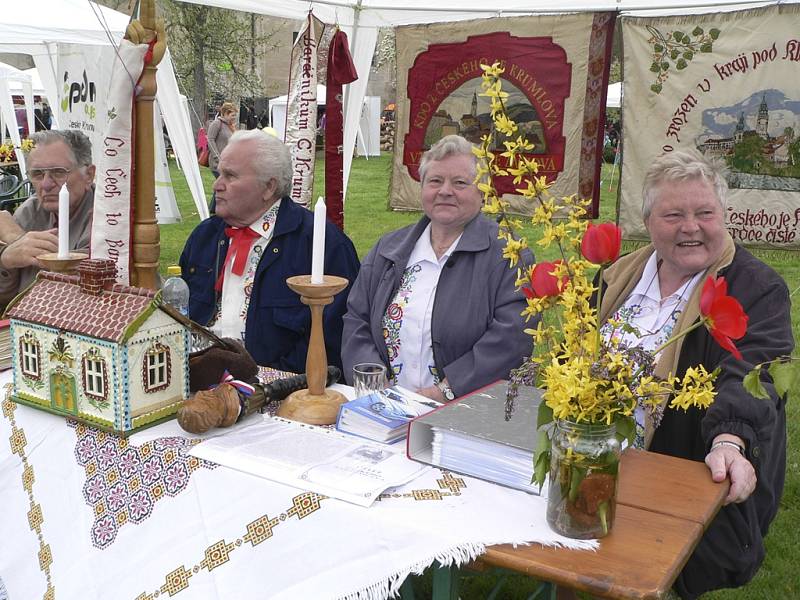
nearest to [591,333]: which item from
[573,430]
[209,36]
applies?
[573,430]

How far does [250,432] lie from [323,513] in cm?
41

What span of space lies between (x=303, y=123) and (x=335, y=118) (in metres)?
0.20

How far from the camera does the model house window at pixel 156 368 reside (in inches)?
70.7

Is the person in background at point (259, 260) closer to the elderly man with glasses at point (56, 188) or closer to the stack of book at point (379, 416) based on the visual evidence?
the elderly man with glasses at point (56, 188)

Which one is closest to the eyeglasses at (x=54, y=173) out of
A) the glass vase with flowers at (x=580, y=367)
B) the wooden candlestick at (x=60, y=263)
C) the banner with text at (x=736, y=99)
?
the wooden candlestick at (x=60, y=263)

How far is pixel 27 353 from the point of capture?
1.96 metres

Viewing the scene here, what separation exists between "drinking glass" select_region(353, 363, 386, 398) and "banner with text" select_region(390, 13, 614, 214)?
329 cm

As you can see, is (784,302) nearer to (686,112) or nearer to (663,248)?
(663,248)

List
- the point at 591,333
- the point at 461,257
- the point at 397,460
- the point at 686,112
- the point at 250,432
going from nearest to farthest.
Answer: the point at 591,333 → the point at 397,460 → the point at 250,432 → the point at 461,257 → the point at 686,112

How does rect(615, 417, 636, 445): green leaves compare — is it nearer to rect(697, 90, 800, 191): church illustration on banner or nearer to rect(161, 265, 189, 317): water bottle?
rect(161, 265, 189, 317): water bottle

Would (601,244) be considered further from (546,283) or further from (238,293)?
(238,293)

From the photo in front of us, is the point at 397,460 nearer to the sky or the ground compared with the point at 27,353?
nearer to the ground

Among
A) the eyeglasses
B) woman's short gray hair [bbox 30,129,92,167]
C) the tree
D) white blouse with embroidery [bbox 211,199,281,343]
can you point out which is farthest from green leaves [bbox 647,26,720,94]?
the tree

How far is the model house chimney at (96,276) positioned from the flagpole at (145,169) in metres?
0.18
